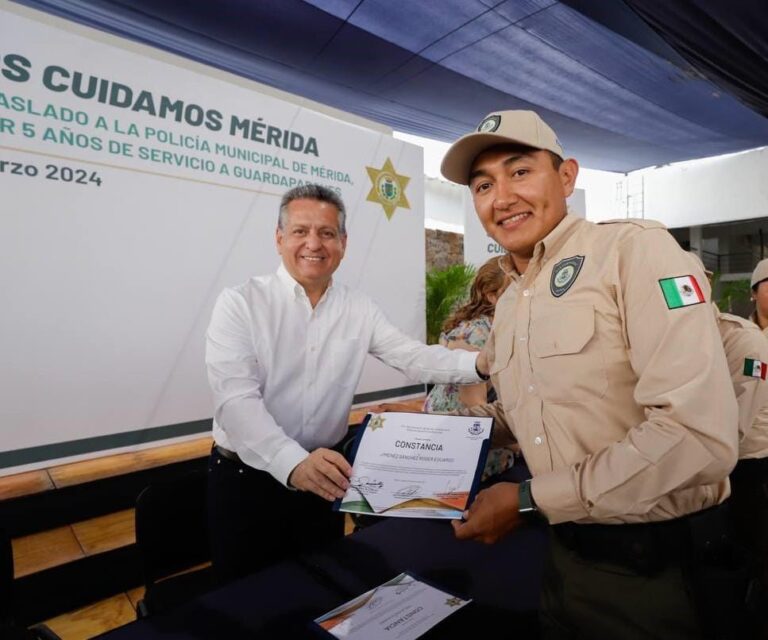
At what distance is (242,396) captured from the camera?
61.2 inches

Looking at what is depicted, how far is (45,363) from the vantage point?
103 inches

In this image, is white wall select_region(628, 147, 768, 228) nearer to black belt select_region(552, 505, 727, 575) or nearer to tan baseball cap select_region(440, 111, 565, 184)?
tan baseball cap select_region(440, 111, 565, 184)

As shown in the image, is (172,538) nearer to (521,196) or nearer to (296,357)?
(296,357)

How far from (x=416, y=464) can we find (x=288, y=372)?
849 millimetres

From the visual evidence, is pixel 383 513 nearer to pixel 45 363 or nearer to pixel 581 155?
pixel 45 363

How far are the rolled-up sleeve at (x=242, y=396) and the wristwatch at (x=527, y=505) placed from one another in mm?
706

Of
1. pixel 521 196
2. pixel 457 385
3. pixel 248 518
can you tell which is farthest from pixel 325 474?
pixel 457 385

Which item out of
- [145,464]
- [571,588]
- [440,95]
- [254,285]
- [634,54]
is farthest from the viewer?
[440,95]

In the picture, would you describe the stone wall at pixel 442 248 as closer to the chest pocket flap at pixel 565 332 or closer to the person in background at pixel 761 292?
the person in background at pixel 761 292

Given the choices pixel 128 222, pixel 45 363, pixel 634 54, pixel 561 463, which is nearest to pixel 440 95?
pixel 634 54

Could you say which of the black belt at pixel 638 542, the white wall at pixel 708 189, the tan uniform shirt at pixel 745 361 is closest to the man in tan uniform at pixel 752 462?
the tan uniform shirt at pixel 745 361

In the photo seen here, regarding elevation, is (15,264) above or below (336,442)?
above

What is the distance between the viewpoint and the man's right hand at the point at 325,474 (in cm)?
117

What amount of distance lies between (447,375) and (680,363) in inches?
45.6
